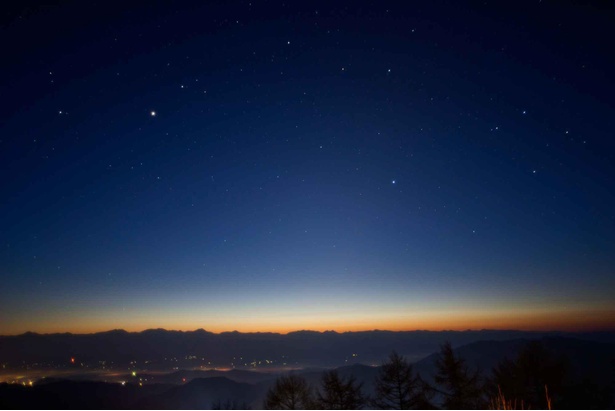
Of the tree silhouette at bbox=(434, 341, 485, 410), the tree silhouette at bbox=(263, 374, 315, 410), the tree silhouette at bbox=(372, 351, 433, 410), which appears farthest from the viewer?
the tree silhouette at bbox=(263, 374, 315, 410)

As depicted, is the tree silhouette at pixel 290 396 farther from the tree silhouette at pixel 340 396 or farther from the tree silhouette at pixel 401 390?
the tree silhouette at pixel 401 390

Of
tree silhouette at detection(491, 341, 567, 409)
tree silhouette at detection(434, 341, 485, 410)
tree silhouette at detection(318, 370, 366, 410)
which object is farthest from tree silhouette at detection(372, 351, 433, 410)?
tree silhouette at detection(491, 341, 567, 409)

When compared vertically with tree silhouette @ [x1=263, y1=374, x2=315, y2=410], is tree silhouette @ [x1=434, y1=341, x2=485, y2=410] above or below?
above

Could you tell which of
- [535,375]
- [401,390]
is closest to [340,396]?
[401,390]

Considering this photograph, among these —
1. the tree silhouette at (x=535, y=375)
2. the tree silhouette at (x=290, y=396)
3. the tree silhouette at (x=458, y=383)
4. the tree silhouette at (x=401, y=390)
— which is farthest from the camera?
the tree silhouette at (x=535, y=375)

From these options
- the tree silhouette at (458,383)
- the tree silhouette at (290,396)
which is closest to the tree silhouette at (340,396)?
the tree silhouette at (290,396)

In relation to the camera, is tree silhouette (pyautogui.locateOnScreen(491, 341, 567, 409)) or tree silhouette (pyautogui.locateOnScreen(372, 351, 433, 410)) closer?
tree silhouette (pyautogui.locateOnScreen(372, 351, 433, 410))

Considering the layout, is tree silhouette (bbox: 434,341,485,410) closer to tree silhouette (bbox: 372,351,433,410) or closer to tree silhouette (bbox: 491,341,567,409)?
tree silhouette (bbox: 372,351,433,410)
